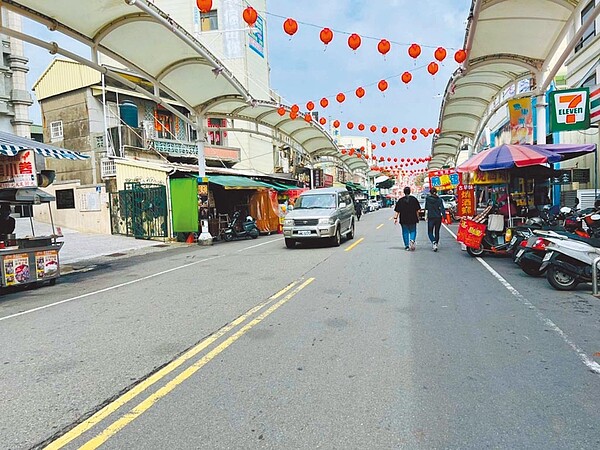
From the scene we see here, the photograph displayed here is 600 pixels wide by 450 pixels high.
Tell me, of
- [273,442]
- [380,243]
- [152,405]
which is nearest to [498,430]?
[273,442]

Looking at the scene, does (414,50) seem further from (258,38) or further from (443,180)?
(258,38)

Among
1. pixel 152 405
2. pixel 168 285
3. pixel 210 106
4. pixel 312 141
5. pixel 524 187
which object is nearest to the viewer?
pixel 152 405

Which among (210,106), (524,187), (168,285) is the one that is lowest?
(168,285)

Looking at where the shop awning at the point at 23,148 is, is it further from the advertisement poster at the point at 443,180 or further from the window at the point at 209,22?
the window at the point at 209,22

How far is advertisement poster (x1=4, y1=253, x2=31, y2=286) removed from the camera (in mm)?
9734

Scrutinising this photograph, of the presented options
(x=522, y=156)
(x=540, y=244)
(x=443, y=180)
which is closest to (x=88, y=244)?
(x=522, y=156)

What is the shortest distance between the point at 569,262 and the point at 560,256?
0.17 metres

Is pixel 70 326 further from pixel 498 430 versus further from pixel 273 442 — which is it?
pixel 498 430

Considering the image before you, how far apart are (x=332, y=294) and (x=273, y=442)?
4.73 m

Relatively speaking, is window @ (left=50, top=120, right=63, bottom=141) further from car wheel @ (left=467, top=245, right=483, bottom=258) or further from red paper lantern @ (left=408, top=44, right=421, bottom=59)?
car wheel @ (left=467, top=245, right=483, bottom=258)

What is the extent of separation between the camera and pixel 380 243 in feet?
52.5

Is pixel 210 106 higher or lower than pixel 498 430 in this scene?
higher

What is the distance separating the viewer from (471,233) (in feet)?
40.5

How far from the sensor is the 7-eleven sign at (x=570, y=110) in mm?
13539
